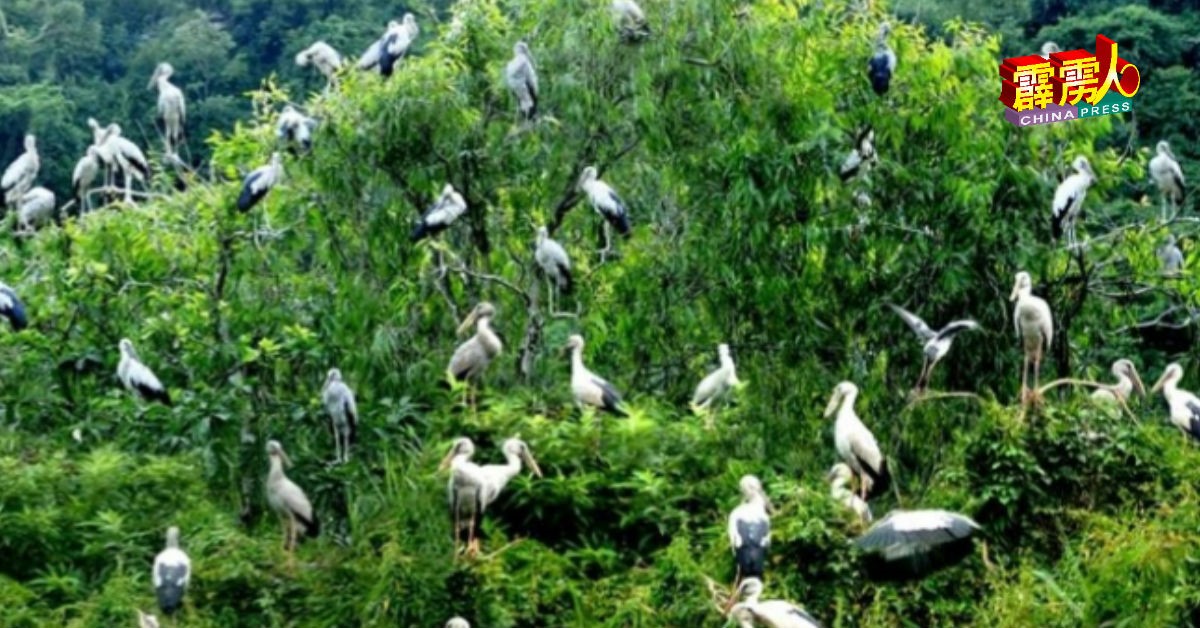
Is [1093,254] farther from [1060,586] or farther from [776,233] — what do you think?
[1060,586]

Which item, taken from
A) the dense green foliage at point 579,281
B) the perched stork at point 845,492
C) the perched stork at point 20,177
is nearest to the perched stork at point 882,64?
the dense green foliage at point 579,281

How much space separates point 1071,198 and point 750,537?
391cm

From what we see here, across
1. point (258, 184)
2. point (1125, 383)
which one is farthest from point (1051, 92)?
point (258, 184)

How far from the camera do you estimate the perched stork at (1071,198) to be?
1137 centimetres

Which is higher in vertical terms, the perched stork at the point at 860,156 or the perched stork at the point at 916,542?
the perched stork at the point at 916,542

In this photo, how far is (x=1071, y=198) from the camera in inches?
449

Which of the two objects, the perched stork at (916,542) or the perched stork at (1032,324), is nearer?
the perched stork at (916,542)

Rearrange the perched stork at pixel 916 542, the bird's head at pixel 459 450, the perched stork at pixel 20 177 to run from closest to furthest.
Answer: the perched stork at pixel 916 542
the bird's head at pixel 459 450
the perched stork at pixel 20 177

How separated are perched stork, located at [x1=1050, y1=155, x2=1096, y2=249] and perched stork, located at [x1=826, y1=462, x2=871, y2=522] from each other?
6.43 feet

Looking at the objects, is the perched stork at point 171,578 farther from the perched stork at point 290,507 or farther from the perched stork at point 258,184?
the perched stork at point 258,184

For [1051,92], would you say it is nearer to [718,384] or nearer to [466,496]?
[718,384]

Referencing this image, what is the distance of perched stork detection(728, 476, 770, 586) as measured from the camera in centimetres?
814

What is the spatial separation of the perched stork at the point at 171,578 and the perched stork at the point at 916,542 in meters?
2.47

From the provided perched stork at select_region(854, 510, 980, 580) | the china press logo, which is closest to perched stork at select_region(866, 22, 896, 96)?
the china press logo
